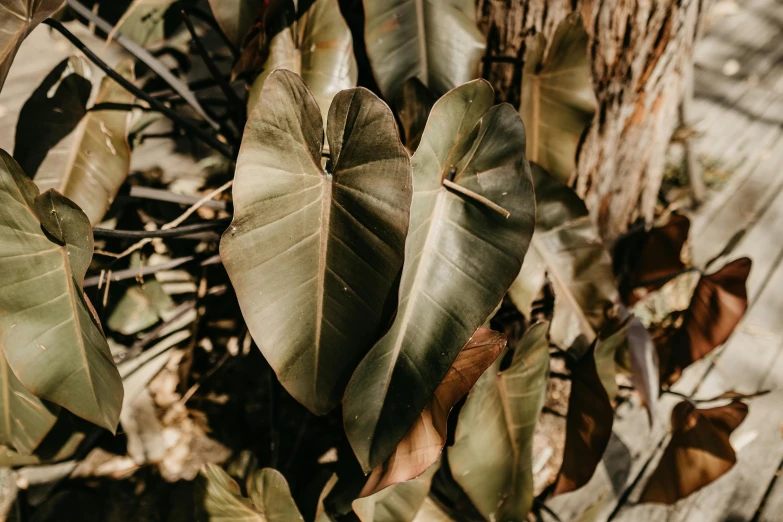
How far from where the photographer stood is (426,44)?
3.50 feet

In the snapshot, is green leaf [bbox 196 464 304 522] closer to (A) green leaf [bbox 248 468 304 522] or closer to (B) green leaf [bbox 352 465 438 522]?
(A) green leaf [bbox 248 468 304 522]

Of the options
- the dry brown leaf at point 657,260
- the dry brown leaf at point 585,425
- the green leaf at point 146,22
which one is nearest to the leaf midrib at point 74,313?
the green leaf at point 146,22

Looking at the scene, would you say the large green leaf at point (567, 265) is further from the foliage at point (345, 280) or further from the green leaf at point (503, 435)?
the green leaf at point (503, 435)

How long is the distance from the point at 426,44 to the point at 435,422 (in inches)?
25.6

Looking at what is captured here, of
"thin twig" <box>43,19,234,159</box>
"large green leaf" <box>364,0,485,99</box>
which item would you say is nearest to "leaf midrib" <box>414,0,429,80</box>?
"large green leaf" <box>364,0,485,99</box>

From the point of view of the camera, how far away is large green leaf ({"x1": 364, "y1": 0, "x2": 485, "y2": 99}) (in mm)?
1053

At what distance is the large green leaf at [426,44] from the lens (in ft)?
3.45

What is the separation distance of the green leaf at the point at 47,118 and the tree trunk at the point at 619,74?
0.80 meters

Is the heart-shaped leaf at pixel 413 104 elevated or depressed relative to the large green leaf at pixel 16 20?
depressed

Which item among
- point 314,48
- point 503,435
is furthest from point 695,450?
point 314,48

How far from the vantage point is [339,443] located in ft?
4.42

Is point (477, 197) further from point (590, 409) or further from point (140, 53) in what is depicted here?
point (140, 53)

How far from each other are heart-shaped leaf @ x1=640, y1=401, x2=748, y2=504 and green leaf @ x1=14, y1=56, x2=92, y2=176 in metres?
1.32

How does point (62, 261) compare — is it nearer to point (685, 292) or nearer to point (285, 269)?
point (285, 269)
